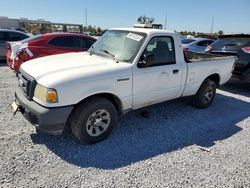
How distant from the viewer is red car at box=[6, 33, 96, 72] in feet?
23.0

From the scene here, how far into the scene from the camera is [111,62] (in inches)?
155

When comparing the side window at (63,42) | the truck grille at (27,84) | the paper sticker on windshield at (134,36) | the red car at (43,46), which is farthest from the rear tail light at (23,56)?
the paper sticker on windshield at (134,36)

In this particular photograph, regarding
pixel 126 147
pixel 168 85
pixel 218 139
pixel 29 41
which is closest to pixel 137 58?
pixel 168 85

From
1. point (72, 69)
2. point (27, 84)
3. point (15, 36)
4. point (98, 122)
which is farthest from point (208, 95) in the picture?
point (15, 36)

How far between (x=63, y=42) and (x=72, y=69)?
500 cm

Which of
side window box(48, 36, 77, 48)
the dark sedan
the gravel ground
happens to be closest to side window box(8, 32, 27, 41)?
side window box(48, 36, 77, 48)

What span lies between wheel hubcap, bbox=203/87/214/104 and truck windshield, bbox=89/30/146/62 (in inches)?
94.1

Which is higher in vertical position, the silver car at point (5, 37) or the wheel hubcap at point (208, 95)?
the silver car at point (5, 37)

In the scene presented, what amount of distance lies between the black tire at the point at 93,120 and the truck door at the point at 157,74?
58 cm

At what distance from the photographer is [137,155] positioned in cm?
353

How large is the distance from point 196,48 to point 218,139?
895cm

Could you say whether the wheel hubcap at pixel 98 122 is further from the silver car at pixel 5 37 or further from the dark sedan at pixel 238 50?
the silver car at pixel 5 37

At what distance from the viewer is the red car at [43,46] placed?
7002 millimetres

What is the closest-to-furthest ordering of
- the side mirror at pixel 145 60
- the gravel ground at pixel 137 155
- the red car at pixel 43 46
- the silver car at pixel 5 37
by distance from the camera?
1. the gravel ground at pixel 137 155
2. the side mirror at pixel 145 60
3. the red car at pixel 43 46
4. the silver car at pixel 5 37
